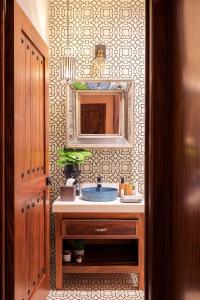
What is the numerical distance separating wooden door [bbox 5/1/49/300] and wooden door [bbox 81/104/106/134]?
0.68 meters

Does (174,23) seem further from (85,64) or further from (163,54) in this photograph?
(85,64)

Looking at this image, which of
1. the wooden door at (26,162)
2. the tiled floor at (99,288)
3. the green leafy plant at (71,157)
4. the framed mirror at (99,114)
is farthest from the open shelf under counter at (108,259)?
the framed mirror at (99,114)

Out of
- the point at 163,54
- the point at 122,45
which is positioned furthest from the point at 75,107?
the point at 163,54

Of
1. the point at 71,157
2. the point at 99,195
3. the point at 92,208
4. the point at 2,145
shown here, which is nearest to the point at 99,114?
the point at 71,157

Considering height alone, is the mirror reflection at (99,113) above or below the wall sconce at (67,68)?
below

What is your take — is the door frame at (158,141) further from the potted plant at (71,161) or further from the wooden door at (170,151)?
the potted plant at (71,161)

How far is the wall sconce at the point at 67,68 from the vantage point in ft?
11.2

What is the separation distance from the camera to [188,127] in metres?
1.28

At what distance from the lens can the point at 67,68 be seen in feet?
11.2

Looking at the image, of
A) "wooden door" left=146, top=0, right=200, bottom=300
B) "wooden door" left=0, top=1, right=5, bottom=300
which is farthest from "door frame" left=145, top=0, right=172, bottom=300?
"wooden door" left=0, top=1, right=5, bottom=300

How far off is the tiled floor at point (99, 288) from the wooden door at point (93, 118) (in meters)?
1.42

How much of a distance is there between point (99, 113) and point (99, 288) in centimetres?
165

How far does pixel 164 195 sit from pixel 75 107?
6.99ft

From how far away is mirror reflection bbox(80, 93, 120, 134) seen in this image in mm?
3572
